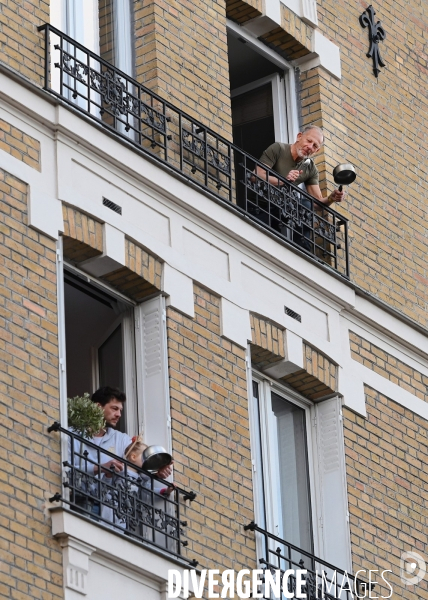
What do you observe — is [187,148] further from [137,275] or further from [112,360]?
[112,360]

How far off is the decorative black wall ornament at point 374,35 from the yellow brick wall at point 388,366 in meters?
2.90

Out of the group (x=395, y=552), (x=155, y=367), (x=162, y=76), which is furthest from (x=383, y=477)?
(x=162, y=76)

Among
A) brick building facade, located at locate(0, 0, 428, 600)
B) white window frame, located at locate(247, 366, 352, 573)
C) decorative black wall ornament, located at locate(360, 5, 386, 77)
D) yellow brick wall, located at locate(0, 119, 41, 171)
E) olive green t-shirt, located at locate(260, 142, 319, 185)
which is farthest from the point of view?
decorative black wall ornament, located at locate(360, 5, 386, 77)

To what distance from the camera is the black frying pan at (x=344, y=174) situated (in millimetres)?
17188

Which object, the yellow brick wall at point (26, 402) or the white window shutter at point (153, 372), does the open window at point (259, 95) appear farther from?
the yellow brick wall at point (26, 402)

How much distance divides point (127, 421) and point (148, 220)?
153 centimetres

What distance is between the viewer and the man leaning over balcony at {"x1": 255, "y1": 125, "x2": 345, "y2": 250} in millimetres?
17172

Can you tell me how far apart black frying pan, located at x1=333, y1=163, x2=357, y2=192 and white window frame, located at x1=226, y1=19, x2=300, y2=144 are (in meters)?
0.92

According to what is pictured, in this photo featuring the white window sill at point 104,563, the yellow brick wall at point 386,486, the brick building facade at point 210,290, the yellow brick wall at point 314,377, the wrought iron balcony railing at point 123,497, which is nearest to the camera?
the white window sill at point 104,563

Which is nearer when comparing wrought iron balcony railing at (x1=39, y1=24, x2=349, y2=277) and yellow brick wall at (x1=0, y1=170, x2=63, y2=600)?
yellow brick wall at (x1=0, y1=170, x2=63, y2=600)

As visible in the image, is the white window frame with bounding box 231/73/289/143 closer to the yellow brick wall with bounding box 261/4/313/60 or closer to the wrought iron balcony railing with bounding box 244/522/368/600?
the yellow brick wall with bounding box 261/4/313/60

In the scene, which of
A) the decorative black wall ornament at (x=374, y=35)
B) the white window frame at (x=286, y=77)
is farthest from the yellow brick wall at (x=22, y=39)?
the decorative black wall ornament at (x=374, y=35)

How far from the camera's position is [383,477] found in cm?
1673

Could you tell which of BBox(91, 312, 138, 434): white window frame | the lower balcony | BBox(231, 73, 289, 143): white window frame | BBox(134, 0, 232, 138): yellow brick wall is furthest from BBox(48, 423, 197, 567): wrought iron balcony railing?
BBox(231, 73, 289, 143): white window frame
